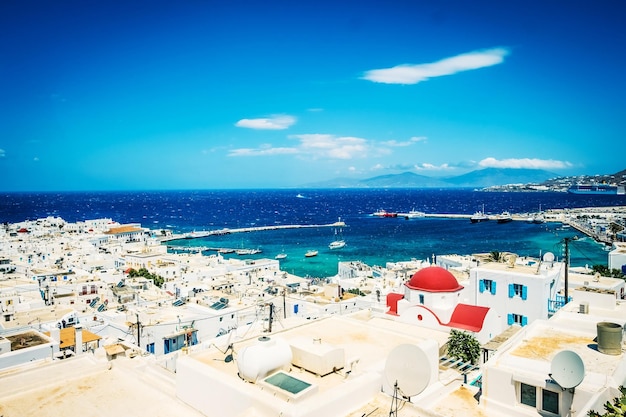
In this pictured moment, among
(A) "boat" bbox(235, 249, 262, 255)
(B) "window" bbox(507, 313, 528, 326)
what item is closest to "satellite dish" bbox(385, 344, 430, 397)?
(B) "window" bbox(507, 313, 528, 326)

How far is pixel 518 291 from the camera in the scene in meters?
24.1

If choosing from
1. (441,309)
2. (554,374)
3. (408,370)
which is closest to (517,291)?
(441,309)

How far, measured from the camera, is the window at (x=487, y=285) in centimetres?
2506

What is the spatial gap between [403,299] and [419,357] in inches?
531

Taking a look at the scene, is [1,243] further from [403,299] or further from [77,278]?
[403,299]

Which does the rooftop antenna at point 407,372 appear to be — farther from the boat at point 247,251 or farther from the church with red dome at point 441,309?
the boat at point 247,251

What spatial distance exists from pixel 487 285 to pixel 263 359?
1810cm

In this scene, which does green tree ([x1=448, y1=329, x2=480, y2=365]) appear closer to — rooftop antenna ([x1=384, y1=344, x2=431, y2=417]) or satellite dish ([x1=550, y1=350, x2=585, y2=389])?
satellite dish ([x1=550, y1=350, x2=585, y2=389])

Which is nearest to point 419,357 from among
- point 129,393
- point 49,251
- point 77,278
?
point 129,393

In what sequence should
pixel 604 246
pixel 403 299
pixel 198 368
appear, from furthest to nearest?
pixel 604 246, pixel 403 299, pixel 198 368

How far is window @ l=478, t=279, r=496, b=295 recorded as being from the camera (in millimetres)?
25062

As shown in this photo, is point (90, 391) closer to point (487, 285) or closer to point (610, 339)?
point (610, 339)

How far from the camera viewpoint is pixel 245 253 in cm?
9894

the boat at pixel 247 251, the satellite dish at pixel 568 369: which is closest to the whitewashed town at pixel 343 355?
the satellite dish at pixel 568 369
